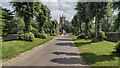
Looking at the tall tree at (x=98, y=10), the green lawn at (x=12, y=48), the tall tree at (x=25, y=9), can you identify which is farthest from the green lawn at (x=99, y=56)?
the tall tree at (x=25, y=9)

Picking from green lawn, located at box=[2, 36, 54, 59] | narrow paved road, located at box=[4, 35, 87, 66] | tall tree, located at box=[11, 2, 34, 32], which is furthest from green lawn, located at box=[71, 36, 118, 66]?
tall tree, located at box=[11, 2, 34, 32]

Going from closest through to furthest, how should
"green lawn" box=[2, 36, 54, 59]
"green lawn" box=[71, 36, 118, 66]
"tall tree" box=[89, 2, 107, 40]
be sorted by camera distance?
1. "green lawn" box=[71, 36, 118, 66]
2. "green lawn" box=[2, 36, 54, 59]
3. "tall tree" box=[89, 2, 107, 40]

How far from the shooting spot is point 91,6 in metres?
47.5

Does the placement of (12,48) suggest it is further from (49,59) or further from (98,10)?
(98,10)

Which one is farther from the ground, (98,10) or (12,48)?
(98,10)

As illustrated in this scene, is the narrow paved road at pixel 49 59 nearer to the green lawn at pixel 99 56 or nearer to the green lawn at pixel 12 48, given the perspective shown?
the green lawn at pixel 99 56

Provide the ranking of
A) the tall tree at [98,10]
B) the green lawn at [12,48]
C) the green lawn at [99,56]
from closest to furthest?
the green lawn at [99,56] → the green lawn at [12,48] → the tall tree at [98,10]

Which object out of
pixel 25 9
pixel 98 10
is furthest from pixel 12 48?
pixel 98 10

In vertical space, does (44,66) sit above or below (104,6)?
below

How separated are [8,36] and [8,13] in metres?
8.20

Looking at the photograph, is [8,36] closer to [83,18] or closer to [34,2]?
[34,2]

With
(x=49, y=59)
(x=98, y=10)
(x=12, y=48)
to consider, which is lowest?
(x=49, y=59)

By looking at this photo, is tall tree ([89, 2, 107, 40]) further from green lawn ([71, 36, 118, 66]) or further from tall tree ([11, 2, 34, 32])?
green lawn ([71, 36, 118, 66])

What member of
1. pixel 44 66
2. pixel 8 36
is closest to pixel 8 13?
pixel 8 36
